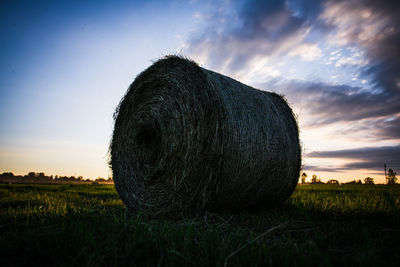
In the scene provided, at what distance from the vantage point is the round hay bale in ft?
9.54

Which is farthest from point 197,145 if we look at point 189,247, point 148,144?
point 189,247

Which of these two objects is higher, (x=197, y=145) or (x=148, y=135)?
(x=148, y=135)

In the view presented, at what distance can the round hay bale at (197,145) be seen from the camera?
2908 mm

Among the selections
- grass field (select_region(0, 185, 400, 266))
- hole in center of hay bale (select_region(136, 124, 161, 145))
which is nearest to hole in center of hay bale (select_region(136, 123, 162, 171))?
hole in center of hay bale (select_region(136, 124, 161, 145))

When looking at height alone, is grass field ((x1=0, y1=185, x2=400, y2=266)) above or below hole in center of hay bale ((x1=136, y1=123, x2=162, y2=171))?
below

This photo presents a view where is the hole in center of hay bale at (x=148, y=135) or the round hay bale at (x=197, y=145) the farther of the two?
the hole in center of hay bale at (x=148, y=135)

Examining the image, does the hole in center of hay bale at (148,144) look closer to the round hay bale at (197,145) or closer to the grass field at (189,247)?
the round hay bale at (197,145)

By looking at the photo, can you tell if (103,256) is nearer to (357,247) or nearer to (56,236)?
(56,236)

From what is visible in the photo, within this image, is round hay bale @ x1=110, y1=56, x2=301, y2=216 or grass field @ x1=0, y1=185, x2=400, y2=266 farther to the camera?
round hay bale @ x1=110, y1=56, x2=301, y2=216

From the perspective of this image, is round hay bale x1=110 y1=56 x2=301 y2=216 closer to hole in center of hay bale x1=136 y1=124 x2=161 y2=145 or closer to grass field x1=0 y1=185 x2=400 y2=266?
hole in center of hay bale x1=136 y1=124 x2=161 y2=145

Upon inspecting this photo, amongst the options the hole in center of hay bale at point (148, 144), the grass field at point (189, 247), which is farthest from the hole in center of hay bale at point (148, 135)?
the grass field at point (189, 247)

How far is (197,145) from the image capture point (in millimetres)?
2938

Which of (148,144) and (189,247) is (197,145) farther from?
(189,247)

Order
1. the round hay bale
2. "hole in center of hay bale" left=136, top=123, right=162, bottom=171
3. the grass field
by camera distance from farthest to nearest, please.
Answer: "hole in center of hay bale" left=136, top=123, right=162, bottom=171 → the round hay bale → the grass field
